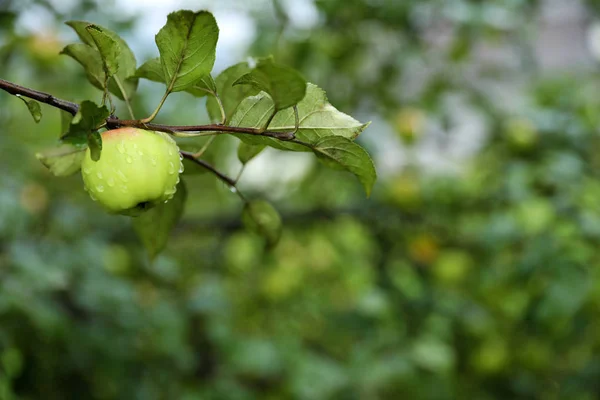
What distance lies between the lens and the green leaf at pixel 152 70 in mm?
628

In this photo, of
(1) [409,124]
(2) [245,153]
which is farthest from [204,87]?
(1) [409,124]

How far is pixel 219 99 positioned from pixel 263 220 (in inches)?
6.9

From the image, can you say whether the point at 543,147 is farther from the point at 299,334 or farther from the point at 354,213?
the point at 299,334

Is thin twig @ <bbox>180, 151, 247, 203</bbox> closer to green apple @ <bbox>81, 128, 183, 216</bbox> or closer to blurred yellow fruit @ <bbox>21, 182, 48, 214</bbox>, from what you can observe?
green apple @ <bbox>81, 128, 183, 216</bbox>

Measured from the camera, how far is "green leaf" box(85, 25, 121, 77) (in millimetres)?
561

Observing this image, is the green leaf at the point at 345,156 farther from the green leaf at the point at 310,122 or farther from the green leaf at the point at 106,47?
the green leaf at the point at 106,47

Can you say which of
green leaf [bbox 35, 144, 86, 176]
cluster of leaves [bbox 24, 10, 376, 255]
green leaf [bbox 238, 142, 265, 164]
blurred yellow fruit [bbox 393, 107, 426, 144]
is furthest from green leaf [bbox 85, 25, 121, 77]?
blurred yellow fruit [bbox 393, 107, 426, 144]

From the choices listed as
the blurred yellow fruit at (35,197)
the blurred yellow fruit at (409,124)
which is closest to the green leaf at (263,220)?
the blurred yellow fruit at (35,197)

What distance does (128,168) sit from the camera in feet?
1.93

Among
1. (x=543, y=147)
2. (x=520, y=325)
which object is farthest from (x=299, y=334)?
(x=543, y=147)

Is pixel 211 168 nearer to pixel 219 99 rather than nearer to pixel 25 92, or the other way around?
pixel 219 99

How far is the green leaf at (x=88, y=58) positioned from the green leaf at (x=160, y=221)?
0.16 m

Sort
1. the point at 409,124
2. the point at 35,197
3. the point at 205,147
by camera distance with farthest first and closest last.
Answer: the point at 409,124
the point at 35,197
the point at 205,147

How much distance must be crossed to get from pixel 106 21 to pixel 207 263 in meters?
0.92
